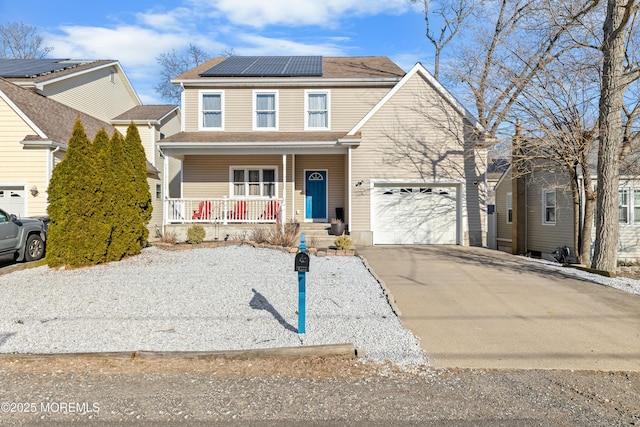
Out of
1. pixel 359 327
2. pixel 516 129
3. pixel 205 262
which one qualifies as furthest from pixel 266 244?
pixel 516 129

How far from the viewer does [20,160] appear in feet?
44.1

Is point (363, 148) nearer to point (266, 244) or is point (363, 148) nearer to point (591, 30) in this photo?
point (266, 244)

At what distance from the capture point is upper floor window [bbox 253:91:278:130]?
661 inches

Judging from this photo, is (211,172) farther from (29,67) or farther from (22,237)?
(29,67)

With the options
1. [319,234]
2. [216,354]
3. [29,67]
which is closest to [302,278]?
[216,354]

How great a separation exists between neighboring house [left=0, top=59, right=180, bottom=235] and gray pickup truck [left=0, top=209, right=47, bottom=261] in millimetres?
3567

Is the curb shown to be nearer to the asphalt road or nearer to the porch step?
the asphalt road

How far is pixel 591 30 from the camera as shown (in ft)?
36.5

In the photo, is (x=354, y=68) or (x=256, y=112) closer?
(x=256, y=112)

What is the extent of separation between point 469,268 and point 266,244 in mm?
5543

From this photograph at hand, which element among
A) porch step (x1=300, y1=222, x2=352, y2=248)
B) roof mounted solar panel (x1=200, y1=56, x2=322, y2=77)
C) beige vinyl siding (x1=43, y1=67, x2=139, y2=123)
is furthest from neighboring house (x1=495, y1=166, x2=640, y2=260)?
beige vinyl siding (x1=43, y1=67, x2=139, y2=123)

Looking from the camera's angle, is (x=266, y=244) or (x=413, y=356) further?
(x=266, y=244)

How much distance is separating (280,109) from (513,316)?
12.9 metres

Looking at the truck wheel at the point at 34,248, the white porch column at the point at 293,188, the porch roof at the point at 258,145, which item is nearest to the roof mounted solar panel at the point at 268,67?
the porch roof at the point at 258,145
